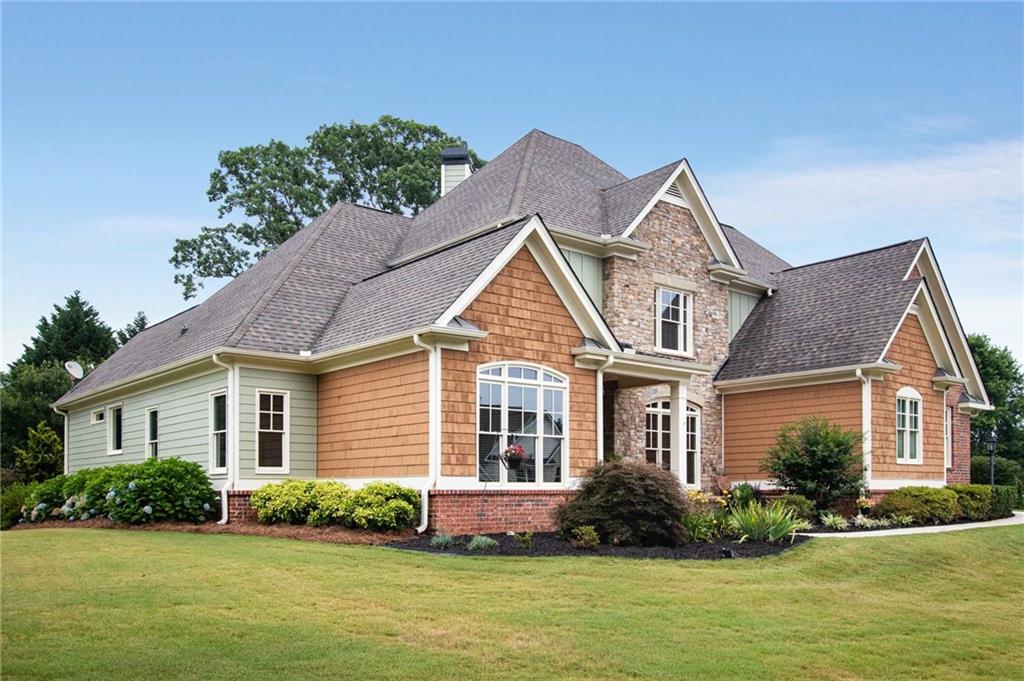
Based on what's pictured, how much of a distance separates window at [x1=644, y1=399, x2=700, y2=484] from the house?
2.8 inches

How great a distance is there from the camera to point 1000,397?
50938 millimetres

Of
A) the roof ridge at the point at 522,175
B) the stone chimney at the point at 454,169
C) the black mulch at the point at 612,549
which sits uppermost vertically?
the stone chimney at the point at 454,169

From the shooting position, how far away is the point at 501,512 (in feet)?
56.4

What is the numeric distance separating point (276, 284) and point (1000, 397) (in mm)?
42741

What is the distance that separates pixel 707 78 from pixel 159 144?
1176 centimetres

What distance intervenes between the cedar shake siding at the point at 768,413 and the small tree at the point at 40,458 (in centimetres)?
2307

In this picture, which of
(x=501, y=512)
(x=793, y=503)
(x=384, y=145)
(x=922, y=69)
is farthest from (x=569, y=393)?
(x=384, y=145)

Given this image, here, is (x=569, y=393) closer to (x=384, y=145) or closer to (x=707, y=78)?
(x=707, y=78)

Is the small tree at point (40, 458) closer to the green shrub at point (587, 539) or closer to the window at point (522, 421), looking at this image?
the window at point (522, 421)

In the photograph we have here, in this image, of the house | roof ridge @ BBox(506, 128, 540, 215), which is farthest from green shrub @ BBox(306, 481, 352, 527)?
roof ridge @ BBox(506, 128, 540, 215)

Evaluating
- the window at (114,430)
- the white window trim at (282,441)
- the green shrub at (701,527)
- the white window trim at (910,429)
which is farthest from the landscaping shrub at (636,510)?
the window at (114,430)

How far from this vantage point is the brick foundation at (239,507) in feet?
63.1

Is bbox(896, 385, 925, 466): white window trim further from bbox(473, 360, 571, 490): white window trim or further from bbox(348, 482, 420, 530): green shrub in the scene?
bbox(348, 482, 420, 530): green shrub

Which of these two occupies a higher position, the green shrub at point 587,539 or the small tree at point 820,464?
A: the small tree at point 820,464
